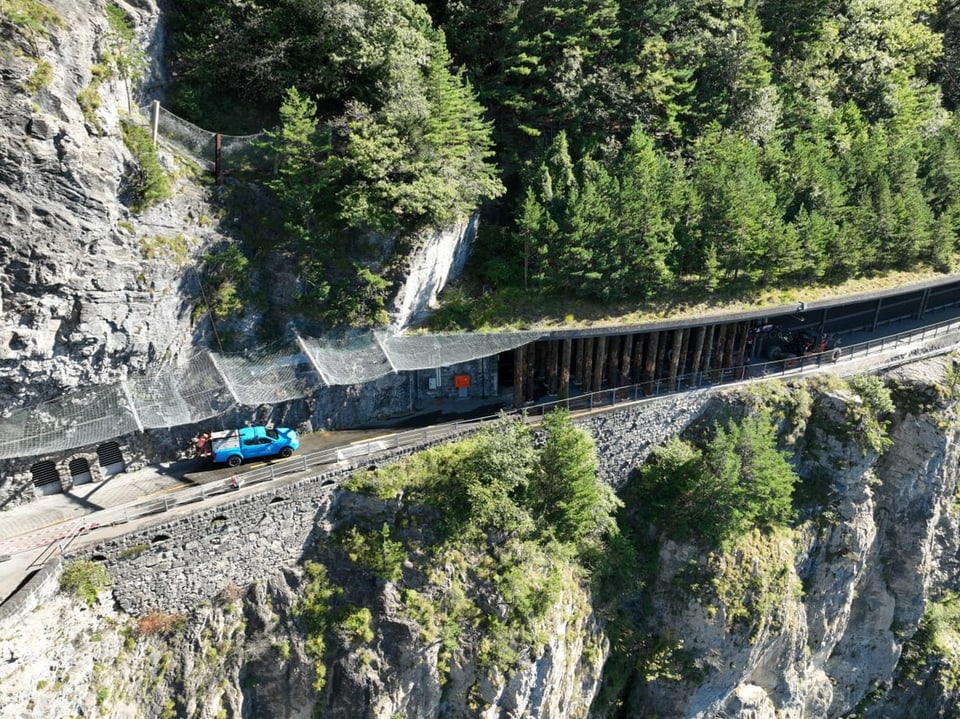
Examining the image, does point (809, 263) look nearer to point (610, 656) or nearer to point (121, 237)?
point (610, 656)

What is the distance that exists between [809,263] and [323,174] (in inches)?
925

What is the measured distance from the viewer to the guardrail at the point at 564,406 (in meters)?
22.9

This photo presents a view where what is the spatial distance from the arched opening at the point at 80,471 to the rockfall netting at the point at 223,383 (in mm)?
1639

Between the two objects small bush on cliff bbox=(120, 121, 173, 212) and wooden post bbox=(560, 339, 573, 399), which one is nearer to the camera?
small bush on cliff bbox=(120, 121, 173, 212)

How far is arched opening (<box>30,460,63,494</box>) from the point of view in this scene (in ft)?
75.7

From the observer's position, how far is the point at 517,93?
3316cm

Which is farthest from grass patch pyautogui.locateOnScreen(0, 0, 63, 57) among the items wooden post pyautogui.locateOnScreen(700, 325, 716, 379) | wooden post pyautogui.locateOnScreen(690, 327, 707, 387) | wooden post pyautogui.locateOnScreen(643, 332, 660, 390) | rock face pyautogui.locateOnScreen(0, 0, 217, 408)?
wooden post pyautogui.locateOnScreen(700, 325, 716, 379)

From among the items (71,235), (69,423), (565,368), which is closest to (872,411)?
(565,368)

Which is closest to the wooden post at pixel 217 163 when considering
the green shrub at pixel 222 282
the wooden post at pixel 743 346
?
the green shrub at pixel 222 282

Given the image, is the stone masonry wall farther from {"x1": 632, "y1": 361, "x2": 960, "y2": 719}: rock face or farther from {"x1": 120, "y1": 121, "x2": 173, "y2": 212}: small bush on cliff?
{"x1": 632, "y1": 361, "x2": 960, "y2": 719}: rock face

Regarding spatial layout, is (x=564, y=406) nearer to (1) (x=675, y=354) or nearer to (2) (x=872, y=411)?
(1) (x=675, y=354)

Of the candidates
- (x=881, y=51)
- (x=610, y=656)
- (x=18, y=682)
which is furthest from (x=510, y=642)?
(x=881, y=51)

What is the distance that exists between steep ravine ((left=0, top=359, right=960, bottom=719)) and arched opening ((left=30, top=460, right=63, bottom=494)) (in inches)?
199

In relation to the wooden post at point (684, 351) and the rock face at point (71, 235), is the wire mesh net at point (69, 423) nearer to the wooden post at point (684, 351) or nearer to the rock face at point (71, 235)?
the rock face at point (71, 235)
